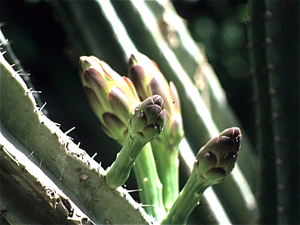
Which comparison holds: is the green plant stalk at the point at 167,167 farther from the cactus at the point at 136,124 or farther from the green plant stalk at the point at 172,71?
the green plant stalk at the point at 172,71

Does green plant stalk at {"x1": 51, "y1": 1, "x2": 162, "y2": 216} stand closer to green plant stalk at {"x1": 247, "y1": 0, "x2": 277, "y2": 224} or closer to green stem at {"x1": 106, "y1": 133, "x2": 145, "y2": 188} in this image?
green plant stalk at {"x1": 247, "y1": 0, "x2": 277, "y2": 224}

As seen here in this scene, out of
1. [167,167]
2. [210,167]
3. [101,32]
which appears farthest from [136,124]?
[101,32]

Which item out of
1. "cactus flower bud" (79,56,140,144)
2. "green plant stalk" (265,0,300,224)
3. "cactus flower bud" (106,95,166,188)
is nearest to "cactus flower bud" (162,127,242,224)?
"cactus flower bud" (106,95,166,188)

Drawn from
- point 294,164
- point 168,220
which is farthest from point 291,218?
point 168,220

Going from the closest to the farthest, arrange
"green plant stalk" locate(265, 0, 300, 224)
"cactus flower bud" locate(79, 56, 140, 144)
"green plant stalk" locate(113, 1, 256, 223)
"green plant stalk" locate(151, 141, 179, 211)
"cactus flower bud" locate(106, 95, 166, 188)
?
"cactus flower bud" locate(106, 95, 166, 188) < "cactus flower bud" locate(79, 56, 140, 144) < "green plant stalk" locate(151, 141, 179, 211) < "green plant stalk" locate(265, 0, 300, 224) < "green plant stalk" locate(113, 1, 256, 223)

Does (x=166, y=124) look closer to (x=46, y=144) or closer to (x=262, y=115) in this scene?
(x=46, y=144)

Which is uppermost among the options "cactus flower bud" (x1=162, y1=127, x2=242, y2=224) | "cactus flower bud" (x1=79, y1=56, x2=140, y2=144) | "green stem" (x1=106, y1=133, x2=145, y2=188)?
"cactus flower bud" (x1=79, y1=56, x2=140, y2=144)

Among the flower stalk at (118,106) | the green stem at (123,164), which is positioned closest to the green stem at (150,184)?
the flower stalk at (118,106)
